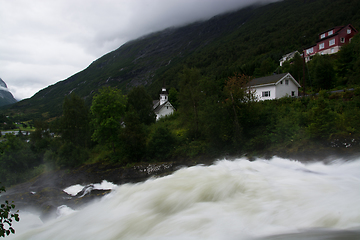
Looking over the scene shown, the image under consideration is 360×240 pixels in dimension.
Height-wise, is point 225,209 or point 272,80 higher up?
point 272,80

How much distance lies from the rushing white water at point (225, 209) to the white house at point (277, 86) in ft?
66.2

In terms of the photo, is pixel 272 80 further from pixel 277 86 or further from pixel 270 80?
pixel 277 86

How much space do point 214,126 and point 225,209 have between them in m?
11.7

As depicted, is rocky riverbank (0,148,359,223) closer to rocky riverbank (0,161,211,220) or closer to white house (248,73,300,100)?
rocky riverbank (0,161,211,220)

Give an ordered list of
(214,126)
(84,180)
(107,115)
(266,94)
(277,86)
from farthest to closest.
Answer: (266,94)
(277,86)
(107,115)
(84,180)
(214,126)

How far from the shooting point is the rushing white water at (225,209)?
Answer: 5965mm

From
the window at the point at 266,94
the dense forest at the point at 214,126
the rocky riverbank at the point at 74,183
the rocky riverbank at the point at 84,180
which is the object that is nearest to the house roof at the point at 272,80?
the window at the point at 266,94

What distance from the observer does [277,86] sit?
28969 millimetres

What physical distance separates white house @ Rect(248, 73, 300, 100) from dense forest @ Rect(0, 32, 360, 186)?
3845mm

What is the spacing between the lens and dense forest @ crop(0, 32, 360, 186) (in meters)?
14.6

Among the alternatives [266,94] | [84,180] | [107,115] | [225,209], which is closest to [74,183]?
[84,180]

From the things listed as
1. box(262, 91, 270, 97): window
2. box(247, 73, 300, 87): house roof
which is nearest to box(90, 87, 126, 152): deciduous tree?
box(247, 73, 300, 87): house roof

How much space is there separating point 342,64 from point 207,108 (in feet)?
96.2

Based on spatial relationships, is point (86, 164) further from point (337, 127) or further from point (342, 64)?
point (342, 64)
